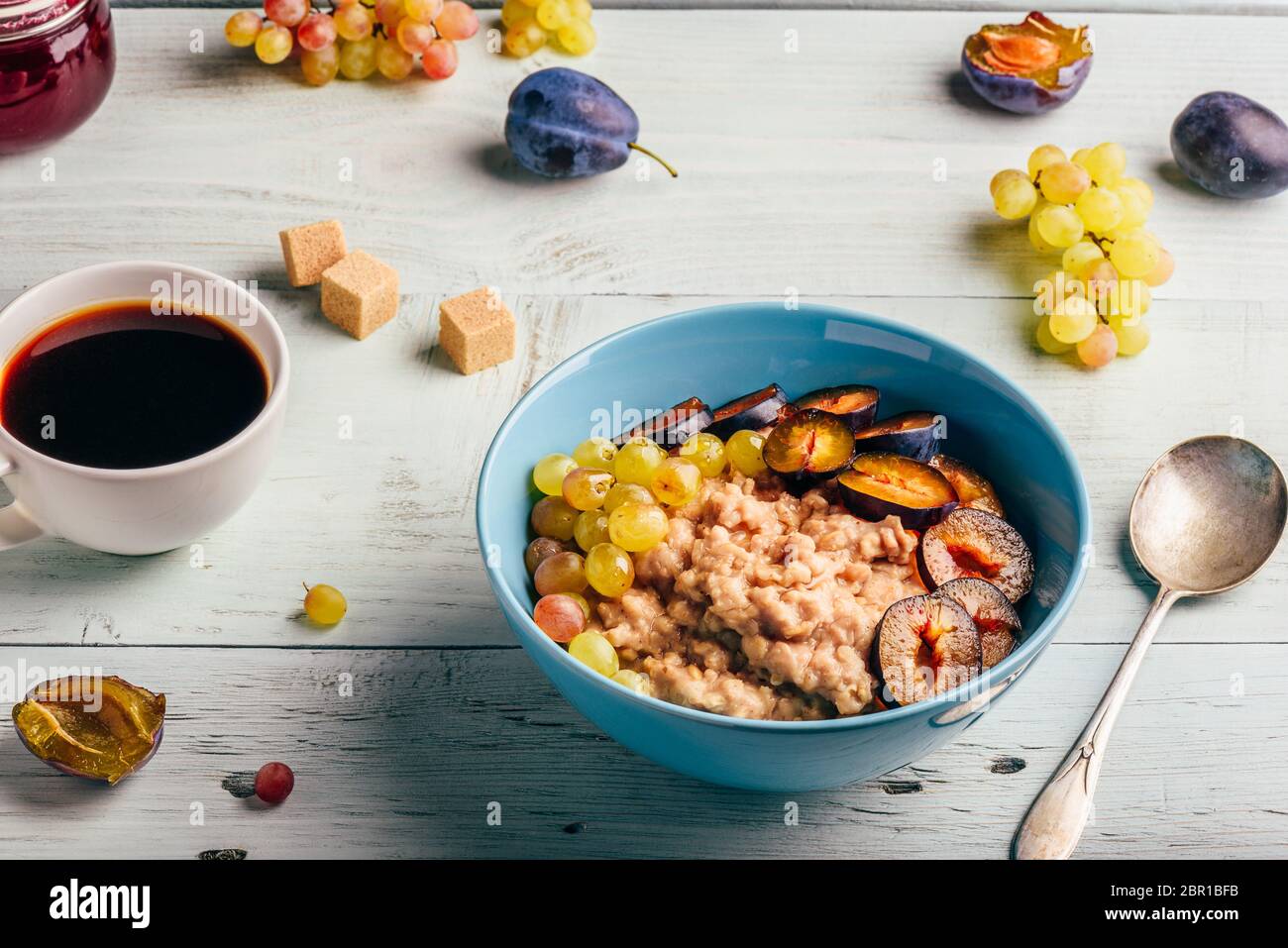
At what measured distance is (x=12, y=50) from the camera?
153 cm

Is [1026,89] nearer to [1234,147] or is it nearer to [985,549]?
[1234,147]

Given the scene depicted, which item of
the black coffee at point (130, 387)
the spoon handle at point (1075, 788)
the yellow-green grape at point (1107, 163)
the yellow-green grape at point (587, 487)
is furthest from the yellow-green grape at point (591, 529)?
the yellow-green grape at point (1107, 163)

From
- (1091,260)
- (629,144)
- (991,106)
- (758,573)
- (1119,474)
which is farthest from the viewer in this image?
(991,106)

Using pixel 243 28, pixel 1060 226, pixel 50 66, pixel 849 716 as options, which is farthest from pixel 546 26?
pixel 849 716

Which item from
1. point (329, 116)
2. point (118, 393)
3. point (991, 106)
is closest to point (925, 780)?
point (118, 393)

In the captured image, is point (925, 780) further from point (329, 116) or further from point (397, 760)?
point (329, 116)

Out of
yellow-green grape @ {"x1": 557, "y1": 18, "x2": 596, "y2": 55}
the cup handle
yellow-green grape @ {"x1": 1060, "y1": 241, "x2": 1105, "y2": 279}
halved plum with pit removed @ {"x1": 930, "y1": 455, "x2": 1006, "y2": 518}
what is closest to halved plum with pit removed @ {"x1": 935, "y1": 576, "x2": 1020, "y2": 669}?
halved plum with pit removed @ {"x1": 930, "y1": 455, "x2": 1006, "y2": 518}

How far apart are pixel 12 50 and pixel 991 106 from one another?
1.28 metres

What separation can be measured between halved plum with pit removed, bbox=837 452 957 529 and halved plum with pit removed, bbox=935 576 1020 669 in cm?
8

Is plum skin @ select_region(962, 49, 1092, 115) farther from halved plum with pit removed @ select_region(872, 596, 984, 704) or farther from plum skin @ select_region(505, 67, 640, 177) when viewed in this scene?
halved plum with pit removed @ select_region(872, 596, 984, 704)

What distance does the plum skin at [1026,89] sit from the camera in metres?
1.79

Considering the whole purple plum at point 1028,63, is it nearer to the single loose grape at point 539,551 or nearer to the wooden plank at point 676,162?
the wooden plank at point 676,162

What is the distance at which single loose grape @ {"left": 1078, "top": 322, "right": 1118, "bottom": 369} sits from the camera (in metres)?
1.53

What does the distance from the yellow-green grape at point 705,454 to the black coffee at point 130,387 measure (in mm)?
424
